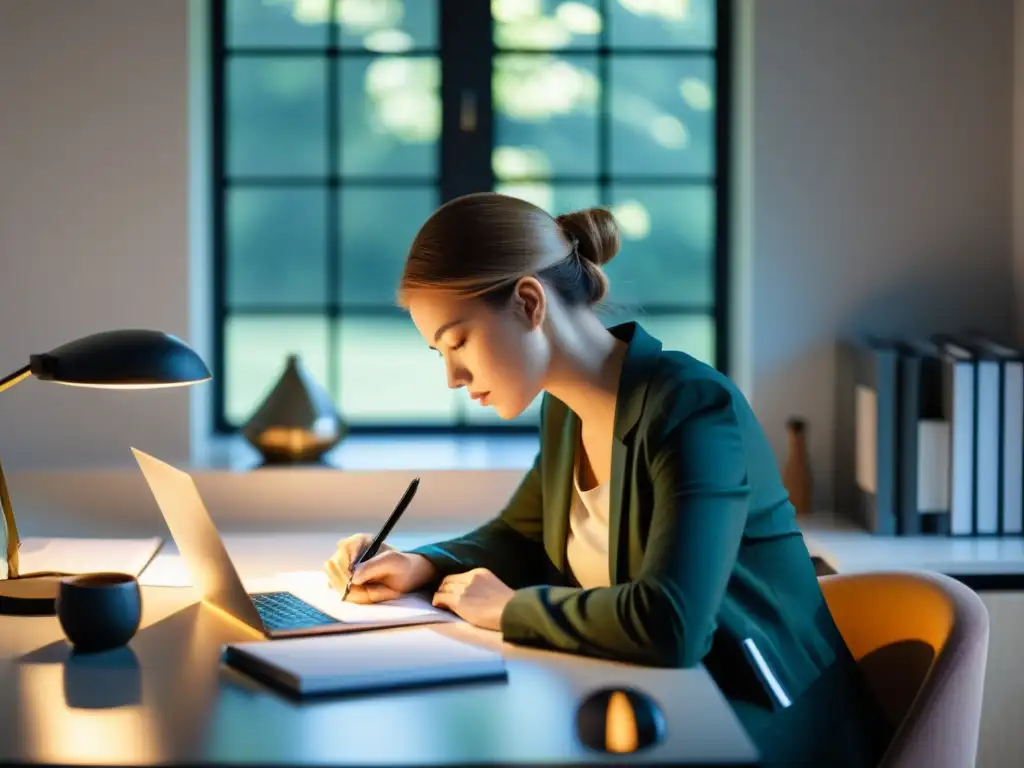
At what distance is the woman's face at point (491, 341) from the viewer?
207 centimetres

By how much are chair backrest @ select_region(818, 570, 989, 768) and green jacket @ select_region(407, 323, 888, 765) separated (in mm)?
108

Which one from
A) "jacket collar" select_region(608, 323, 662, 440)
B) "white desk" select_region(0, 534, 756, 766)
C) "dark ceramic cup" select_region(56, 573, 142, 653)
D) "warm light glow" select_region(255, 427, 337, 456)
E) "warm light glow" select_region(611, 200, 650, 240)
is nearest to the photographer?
"white desk" select_region(0, 534, 756, 766)

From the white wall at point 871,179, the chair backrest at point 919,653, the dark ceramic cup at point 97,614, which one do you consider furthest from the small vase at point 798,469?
the dark ceramic cup at point 97,614

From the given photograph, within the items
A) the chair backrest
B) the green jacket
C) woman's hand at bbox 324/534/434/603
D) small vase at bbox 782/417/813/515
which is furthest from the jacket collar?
small vase at bbox 782/417/813/515

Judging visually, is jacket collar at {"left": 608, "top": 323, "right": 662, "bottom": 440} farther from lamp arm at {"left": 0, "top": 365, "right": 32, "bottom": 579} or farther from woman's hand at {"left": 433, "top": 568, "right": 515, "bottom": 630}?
lamp arm at {"left": 0, "top": 365, "right": 32, "bottom": 579}

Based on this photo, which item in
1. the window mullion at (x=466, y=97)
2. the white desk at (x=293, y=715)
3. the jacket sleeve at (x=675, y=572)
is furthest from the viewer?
the window mullion at (x=466, y=97)

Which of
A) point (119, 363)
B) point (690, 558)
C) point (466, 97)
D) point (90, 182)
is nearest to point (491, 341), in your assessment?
point (690, 558)

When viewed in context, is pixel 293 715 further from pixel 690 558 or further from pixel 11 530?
pixel 11 530

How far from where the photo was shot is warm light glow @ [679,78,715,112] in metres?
3.96

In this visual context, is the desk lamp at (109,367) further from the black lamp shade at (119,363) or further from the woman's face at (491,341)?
the woman's face at (491,341)

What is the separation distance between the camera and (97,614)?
1.89 meters

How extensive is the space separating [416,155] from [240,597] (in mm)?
2196

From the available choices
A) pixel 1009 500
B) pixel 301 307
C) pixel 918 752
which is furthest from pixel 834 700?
pixel 301 307

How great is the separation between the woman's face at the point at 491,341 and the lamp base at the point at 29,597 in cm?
65
